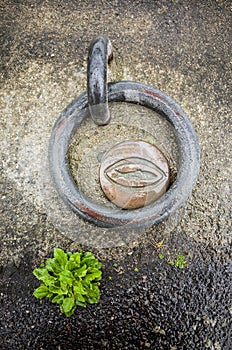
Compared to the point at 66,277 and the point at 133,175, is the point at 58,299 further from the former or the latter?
the point at 133,175

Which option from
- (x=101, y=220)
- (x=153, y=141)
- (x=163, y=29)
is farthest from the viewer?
(x=163, y=29)

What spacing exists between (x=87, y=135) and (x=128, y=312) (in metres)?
0.88

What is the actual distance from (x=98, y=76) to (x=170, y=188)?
1.99ft

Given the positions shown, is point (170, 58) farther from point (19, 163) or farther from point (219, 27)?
point (19, 163)

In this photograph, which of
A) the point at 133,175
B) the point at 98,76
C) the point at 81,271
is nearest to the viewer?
the point at 98,76

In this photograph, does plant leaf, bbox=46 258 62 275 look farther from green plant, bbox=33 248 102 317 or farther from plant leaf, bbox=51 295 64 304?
plant leaf, bbox=51 295 64 304

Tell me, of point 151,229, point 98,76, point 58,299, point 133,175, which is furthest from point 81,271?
point 98,76

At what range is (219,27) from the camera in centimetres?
247

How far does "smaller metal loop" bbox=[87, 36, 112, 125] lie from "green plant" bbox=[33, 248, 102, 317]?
2.25ft

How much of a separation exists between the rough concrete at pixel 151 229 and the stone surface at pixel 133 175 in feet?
0.58

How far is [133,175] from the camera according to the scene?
220cm

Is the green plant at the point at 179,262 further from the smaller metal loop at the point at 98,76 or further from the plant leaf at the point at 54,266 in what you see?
the smaller metal loop at the point at 98,76

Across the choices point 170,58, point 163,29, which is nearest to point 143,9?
point 163,29

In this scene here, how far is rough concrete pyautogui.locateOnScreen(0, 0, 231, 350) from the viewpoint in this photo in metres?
2.14
